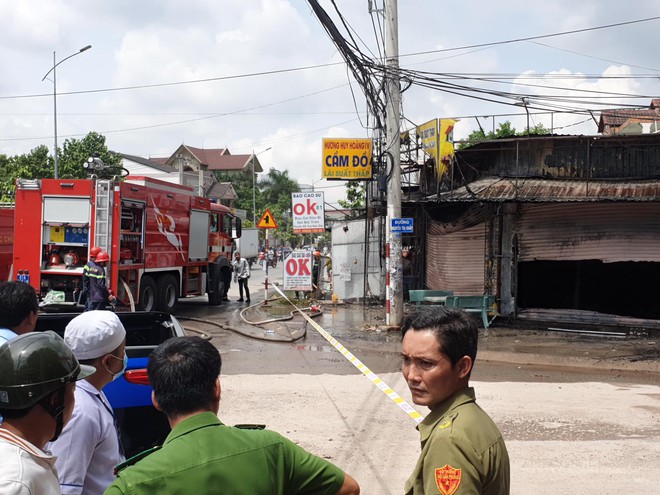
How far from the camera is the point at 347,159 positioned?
17.6 metres

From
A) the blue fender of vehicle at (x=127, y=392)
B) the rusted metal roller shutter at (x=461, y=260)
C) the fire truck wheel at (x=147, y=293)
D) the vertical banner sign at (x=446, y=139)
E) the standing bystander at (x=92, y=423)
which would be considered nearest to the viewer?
the standing bystander at (x=92, y=423)

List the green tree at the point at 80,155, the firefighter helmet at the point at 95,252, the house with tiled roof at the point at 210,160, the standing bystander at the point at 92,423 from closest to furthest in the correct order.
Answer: the standing bystander at the point at 92,423 → the firefighter helmet at the point at 95,252 → the green tree at the point at 80,155 → the house with tiled roof at the point at 210,160

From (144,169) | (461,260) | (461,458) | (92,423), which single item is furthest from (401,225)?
(144,169)

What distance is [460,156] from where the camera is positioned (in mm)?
17000

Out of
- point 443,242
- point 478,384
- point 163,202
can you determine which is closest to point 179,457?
point 478,384

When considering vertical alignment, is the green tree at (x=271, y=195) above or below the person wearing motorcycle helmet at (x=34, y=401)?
above

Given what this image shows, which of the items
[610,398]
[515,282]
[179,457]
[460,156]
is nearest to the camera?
[179,457]

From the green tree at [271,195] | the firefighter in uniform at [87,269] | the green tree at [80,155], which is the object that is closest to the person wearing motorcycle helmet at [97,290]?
the firefighter in uniform at [87,269]

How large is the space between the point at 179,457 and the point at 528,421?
247 inches

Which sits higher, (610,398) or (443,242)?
(443,242)

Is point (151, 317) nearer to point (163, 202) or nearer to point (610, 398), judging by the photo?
point (610, 398)

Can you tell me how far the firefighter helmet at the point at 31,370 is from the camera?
1.90 m

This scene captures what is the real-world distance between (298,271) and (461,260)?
4781mm

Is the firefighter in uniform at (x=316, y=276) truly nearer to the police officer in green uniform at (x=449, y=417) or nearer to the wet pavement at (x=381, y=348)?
the wet pavement at (x=381, y=348)
